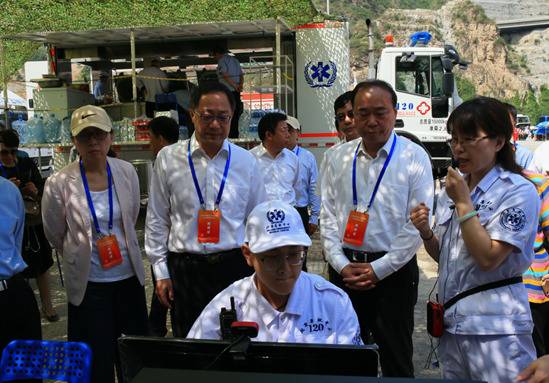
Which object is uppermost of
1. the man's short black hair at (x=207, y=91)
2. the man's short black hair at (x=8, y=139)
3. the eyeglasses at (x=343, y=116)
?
the man's short black hair at (x=207, y=91)

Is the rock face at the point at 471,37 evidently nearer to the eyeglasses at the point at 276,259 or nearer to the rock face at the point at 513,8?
the rock face at the point at 513,8

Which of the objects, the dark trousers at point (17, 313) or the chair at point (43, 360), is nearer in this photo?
the chair at point (43, 360)

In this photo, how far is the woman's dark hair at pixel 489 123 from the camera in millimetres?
2275

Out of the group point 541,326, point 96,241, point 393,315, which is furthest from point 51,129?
point 541,326

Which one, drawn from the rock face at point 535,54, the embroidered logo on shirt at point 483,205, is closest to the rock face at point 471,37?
the rock face at point 535,54

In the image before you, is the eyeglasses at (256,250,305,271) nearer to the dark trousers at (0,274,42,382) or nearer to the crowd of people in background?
the crowd of people in background

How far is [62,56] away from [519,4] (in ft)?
407

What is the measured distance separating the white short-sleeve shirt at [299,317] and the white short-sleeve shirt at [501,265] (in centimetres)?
65

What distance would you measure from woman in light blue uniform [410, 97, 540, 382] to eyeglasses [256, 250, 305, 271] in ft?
2.49

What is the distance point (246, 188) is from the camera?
10.6 feet

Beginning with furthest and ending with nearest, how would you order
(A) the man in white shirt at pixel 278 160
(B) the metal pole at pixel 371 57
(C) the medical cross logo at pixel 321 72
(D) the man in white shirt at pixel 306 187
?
(B) the metal pole at pixel 371 57 < (C) the medical cross logo at pixel 321 72 < (D) the man in white shirt at pixel 306 187 < (A) the man in white shirt at pixel 278 160

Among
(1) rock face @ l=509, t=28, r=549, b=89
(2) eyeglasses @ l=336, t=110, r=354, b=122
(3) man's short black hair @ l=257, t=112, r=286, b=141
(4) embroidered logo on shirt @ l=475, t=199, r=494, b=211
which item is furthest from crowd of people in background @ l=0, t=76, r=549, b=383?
(1) rock face @ l=509, t=28, r=549, b=89

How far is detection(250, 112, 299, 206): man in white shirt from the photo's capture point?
5.78 m

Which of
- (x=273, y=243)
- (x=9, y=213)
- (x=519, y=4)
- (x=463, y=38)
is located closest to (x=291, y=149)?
(x=9, y=213)
